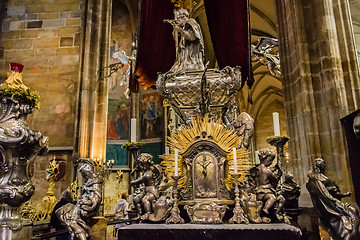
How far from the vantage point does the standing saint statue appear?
3742mm

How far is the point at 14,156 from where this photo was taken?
8.79ft

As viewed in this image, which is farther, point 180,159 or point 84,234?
point 180,159

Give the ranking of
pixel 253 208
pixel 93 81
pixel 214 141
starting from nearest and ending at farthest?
pixel 253 208 < pixel 214 141 < pixel 93 81

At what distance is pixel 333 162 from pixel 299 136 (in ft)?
2.63

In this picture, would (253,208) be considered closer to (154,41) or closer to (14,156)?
(14,156)

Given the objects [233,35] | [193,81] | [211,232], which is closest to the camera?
[211,232]

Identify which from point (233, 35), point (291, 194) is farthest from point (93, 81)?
point (291, 194)

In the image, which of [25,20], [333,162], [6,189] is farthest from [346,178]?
[25,20]

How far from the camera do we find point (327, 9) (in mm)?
5281

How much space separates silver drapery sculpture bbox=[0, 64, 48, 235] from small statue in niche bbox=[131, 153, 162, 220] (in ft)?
3.42

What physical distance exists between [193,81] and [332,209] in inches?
77.8

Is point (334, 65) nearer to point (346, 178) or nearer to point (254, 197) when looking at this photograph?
point (346, 178)

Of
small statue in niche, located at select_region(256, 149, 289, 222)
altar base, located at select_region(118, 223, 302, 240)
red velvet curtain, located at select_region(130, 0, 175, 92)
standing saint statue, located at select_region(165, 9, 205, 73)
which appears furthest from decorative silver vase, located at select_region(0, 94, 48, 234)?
red velvet curtain, located at select_region(130, 0, 175, 92)

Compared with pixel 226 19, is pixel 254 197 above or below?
below
